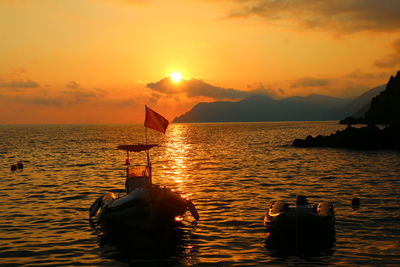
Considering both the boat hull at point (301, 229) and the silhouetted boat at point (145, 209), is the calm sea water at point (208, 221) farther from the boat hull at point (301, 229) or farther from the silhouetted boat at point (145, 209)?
the silhouetted boat at point (145, 209)

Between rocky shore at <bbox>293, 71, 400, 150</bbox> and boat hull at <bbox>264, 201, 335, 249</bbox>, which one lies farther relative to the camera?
rocky shore at <bbox>293, 71, 400, 150</bbox>

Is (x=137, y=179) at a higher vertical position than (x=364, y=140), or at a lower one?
lower

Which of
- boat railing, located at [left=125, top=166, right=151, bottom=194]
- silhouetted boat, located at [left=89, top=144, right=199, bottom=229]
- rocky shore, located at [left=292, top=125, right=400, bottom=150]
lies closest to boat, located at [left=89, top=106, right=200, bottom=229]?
silhouetted boat, located at [left=89, top=144, right=199, bottom=229]

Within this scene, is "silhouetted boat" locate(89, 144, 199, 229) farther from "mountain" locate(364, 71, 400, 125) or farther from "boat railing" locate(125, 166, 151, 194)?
"mountain" locate(364, 71, 400, 125)

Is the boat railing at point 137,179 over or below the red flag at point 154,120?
below

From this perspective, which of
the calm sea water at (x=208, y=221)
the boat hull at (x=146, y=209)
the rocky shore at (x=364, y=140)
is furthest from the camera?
the rocky shore at (x=364, y=140)

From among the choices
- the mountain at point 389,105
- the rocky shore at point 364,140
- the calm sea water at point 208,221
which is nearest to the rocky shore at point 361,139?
the rocky shore at point 364,140

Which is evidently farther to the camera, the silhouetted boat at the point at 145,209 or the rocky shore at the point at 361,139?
the rocky shore at the point at 361,139

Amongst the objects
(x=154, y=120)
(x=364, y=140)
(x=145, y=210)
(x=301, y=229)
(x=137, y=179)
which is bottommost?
(x=301, y=229)

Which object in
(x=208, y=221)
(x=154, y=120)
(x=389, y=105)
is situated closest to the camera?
(x=208, y=221)

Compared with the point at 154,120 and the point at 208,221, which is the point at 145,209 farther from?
the point at 154,120

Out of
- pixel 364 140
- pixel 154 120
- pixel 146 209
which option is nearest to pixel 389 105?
pixel 364 140

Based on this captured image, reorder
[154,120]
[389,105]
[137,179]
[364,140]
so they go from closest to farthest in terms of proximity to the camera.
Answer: [154,120], [137,179], [364,140], [389,105]

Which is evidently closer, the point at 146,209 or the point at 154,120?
the point at 146,209
